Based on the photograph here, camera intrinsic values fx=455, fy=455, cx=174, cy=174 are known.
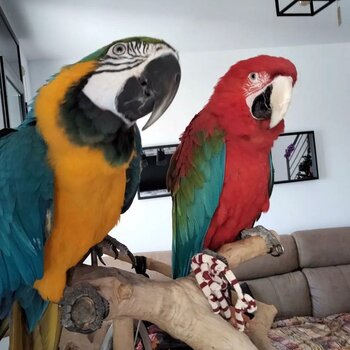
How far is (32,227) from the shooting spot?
68 centimetres

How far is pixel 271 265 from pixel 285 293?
215 mm

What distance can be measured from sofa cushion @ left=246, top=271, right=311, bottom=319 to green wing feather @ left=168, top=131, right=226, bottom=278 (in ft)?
7.48

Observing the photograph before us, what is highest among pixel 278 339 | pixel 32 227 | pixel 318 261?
pixel 32 227

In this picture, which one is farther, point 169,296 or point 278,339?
point 278,339

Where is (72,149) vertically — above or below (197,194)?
above

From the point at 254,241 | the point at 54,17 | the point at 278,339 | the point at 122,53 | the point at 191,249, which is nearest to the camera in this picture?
the point at 122,53

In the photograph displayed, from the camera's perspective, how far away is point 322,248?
3363 millimetres

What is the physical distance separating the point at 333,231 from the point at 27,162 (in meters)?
3.13

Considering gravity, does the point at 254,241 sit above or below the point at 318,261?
above

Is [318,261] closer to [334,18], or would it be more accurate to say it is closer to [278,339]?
[278,339]

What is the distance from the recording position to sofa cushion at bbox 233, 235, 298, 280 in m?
3.25

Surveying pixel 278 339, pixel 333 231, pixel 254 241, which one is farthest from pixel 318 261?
pixel 254 241

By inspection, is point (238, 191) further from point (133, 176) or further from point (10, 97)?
point (10, 97)

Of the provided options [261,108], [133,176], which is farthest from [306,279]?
[133,176]
